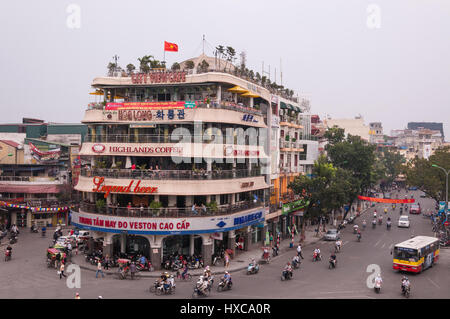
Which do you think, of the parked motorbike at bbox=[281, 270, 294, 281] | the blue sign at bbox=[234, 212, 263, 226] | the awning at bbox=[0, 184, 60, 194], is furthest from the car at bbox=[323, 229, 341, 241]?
the awning at bbox=[0, 184, 60, 194]

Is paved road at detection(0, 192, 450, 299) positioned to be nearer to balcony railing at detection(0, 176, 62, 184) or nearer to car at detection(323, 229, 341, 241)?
car at detection(323, 229, 341, 241)

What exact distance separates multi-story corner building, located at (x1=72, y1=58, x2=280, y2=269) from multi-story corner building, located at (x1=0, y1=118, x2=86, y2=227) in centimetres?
1968

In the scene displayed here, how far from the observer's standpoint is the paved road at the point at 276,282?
28922 millimetres

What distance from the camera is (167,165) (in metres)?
40.0

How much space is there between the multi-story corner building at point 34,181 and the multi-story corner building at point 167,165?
19680mm

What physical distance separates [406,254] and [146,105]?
86.9 ft

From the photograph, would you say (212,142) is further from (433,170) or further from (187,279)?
(433,170)

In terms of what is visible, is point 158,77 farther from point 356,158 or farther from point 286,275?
point 356,158

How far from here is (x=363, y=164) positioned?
2648 inches

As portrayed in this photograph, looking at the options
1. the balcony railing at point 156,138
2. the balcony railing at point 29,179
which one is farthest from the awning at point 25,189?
the balcony railing at point 156,138

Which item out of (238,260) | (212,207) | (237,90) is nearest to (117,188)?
(212,207)

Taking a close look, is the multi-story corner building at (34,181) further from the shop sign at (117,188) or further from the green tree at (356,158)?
the green tree at (356,158)

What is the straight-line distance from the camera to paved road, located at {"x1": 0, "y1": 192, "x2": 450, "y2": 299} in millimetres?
28922
